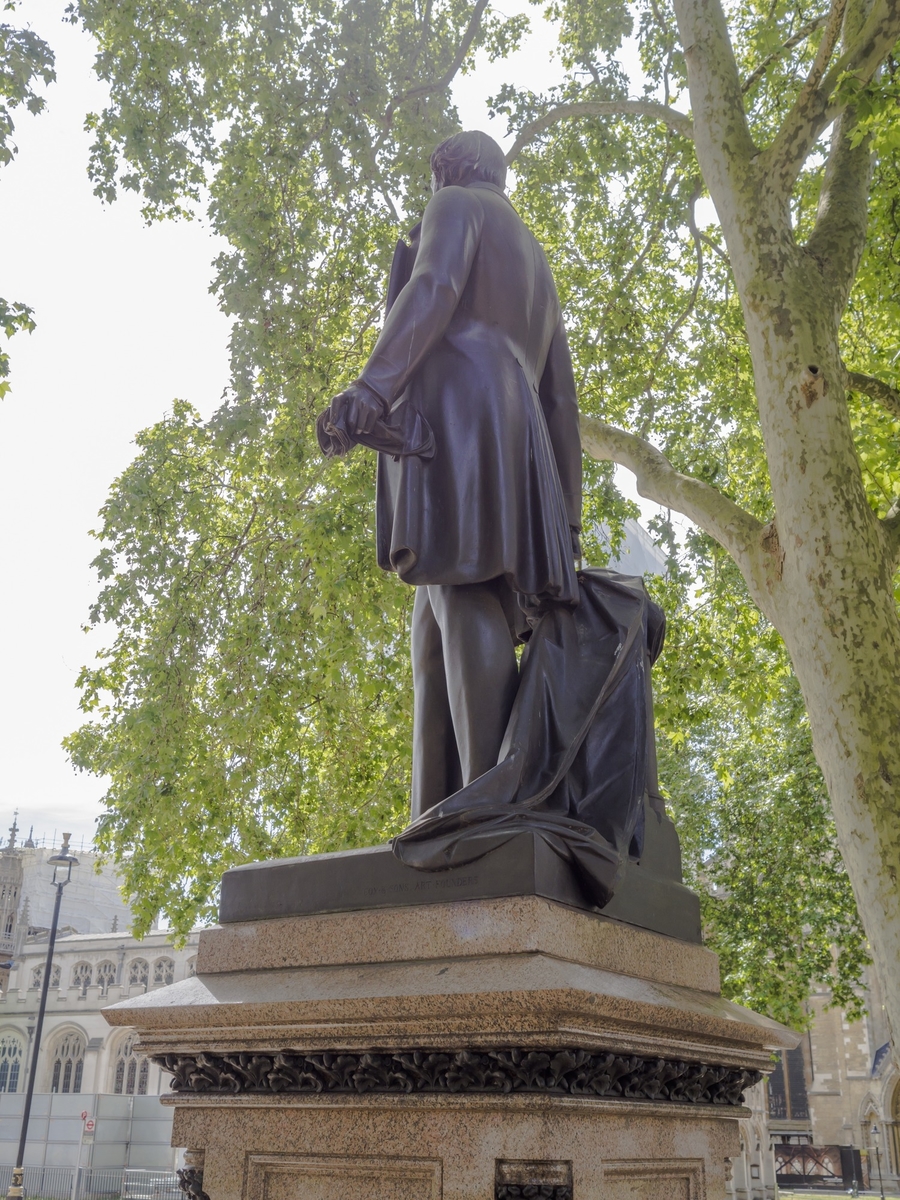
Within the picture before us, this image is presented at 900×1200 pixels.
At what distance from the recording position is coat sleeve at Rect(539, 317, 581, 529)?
4.03m

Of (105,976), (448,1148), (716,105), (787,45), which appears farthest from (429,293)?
(105,976)

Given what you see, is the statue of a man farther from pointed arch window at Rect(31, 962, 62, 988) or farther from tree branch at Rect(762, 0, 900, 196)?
pointed arch window at Rect(31, 962, 62, 988)

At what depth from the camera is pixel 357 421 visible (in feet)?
10.8

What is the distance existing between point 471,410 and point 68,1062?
64371mm

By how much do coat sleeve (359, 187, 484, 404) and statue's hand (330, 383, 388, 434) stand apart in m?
0.03

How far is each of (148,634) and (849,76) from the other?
8902 mm

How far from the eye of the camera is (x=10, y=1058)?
6216cm

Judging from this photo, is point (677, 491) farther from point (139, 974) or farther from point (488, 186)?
point (139, 974)

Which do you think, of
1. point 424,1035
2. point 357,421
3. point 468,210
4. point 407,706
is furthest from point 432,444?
point 407,706

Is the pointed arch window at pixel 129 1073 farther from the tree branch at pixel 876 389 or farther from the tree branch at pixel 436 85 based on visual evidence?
the tree branch at pixel 876 389

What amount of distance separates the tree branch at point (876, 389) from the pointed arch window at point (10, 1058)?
62440mm

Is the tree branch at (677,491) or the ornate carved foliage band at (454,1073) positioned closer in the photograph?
the ornate carved foliage band at (454,1073)

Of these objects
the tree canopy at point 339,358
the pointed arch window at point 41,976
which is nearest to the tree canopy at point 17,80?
the tree canopy at point 339,358

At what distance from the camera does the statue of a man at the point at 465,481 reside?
11.1 feet
